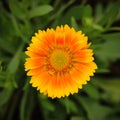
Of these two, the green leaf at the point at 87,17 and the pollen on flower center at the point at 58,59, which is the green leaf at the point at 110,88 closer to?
the green leaf at the point at 87,17

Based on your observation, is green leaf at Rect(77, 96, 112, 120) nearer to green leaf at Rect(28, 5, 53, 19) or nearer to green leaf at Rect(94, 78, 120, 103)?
green leaf at Rect(94, 78, 120, 103)

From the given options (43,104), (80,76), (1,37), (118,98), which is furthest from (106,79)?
(80,76)

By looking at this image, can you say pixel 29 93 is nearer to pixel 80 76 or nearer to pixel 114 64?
pixel 80 76

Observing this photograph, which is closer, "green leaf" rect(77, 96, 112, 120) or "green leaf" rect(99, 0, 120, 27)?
"green leaf" rect(99, 0, 120, 27)

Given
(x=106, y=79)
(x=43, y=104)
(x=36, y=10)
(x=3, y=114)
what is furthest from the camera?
(x=106, y=79)

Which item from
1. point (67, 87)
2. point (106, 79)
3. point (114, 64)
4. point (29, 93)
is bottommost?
point (67, 87)

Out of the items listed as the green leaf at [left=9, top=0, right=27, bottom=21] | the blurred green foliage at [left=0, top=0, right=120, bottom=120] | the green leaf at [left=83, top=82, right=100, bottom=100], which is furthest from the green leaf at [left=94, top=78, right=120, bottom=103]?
the green leaf at [left=9, top=0, right=27, bottom=21]

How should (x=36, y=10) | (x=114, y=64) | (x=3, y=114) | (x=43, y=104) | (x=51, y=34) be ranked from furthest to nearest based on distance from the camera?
(x=114, y=64) < (x=3, y=114) < (x=43, y=104) < (x=36, y=10) < (x=51, y=34)
